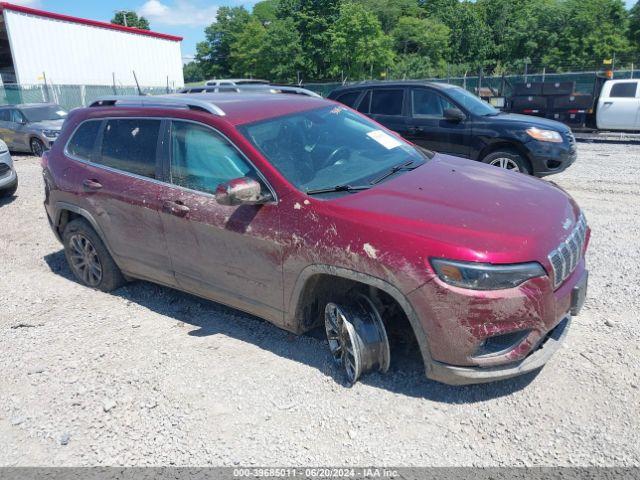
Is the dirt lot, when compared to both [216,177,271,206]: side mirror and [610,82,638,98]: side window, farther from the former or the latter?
[610,82,638,98]: side window

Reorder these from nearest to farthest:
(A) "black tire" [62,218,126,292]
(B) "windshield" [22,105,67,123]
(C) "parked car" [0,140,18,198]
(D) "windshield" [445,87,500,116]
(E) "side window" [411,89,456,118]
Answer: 1. (A) "black tire" [62,218,126,292]
2. (D) "windshield" [445,87,500,116]
3. (E) "side window" [411,89,456,118]
4. (C) "parked car" [0,140,18,198]
5. (B) "windshield" [22,105,67,123]

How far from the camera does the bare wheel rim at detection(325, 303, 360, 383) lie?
313cm

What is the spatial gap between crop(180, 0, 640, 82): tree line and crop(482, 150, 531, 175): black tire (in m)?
31.1

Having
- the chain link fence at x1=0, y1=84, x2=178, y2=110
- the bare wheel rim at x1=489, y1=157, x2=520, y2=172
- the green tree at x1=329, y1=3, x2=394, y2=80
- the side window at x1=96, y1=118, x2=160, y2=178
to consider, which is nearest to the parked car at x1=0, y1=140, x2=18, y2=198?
the side window at x1=96, y1=118, x2=160, y2=178

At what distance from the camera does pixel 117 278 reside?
4730mm

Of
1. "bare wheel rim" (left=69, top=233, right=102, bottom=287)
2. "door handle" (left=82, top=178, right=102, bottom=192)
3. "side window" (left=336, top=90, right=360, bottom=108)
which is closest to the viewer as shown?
"door handle" (left=82, top=178, right=102, bottom=192)

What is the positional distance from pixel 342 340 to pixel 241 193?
1.14m

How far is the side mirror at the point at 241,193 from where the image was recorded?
10.4 ft

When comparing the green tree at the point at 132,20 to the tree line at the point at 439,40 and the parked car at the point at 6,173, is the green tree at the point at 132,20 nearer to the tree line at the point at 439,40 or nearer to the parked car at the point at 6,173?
the tree line at the point at 439,40

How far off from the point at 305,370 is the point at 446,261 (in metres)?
1.38

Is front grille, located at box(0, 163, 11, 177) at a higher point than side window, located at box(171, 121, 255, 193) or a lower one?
lower

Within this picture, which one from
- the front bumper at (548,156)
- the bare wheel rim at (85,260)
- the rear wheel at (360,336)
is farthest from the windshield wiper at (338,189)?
the front bumper at (548,156)

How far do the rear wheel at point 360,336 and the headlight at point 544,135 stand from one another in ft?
18.7

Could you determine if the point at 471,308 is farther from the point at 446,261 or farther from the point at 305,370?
the point at 305,370
